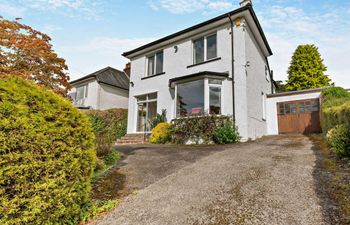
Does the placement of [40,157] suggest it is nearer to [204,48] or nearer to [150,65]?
[204,48]

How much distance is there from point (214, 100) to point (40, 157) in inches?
→ 344

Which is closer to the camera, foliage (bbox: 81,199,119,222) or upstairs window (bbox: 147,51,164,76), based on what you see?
foliage (bbox: 81,199,119,222)

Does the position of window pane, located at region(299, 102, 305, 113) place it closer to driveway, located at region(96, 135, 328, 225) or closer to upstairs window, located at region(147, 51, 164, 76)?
upstairs window, located at region(147, 51, 164, 76)

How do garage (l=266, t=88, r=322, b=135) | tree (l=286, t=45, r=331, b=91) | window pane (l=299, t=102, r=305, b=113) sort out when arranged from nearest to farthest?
1. garage (l=266, t=88, r=322, b=135)
2. window pane (l=299, t=102, r=305, b=113)
3. tree (l=286, t=45, r=331, b=91)

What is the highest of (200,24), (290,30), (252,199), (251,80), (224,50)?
(200,24)

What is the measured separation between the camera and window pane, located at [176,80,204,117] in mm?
10141

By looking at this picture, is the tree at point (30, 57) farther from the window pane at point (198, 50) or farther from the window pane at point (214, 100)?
the window pane at point (214, 100)

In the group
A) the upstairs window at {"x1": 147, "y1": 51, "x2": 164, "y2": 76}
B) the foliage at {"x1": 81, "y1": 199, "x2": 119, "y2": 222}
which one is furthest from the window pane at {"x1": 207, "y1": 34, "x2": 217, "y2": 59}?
the foliage at {"x1": 81, "y1": 199, "x2": 119, "y2": 222}

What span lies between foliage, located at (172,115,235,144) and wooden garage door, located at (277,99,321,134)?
572 cm

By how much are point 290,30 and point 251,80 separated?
306cm

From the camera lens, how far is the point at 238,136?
9.42 m

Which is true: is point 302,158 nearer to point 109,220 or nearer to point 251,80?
point 109,220

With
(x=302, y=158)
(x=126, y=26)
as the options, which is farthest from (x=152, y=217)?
(x=126, y=26)


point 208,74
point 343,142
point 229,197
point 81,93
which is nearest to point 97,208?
point 229,197
